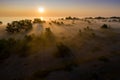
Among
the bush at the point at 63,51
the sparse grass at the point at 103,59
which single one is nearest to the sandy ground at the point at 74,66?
the sparse grass at the point at 103,59

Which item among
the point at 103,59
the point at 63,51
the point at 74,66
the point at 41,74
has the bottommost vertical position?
the point at 41,74

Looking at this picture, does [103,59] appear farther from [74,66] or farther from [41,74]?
[41,74]

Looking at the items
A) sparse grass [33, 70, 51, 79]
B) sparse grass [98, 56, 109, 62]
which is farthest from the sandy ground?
sparse grass [98, 56, 109, 62]

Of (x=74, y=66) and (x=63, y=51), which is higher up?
(x=63, y=51)

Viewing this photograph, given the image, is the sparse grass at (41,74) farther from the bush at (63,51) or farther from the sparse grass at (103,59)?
the sparse grass at (103,59)

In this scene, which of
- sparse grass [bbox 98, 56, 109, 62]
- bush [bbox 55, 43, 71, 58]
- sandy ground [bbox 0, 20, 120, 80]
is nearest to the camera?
sandy ground [bbox 0, 20, 120, 80]

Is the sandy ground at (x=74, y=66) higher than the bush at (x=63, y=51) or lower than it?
lower

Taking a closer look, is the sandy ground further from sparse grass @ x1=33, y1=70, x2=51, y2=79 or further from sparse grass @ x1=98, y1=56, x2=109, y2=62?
sparse grass @ x1=98, y1=56, x2=109, y2=62

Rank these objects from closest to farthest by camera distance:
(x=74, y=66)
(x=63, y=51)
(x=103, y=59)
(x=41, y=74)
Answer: (x=41, y=74) → (x=74, y=66) → (x=103, y=59) → (x=63, y=51)

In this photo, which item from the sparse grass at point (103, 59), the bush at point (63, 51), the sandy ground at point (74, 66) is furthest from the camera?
the bush at point (63, 51)

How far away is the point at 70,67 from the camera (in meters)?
13.7

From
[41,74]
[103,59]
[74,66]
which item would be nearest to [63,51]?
[74,66]

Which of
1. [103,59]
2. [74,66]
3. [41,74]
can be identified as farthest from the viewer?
[103,59]

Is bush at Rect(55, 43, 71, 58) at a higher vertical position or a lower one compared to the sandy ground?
higher
